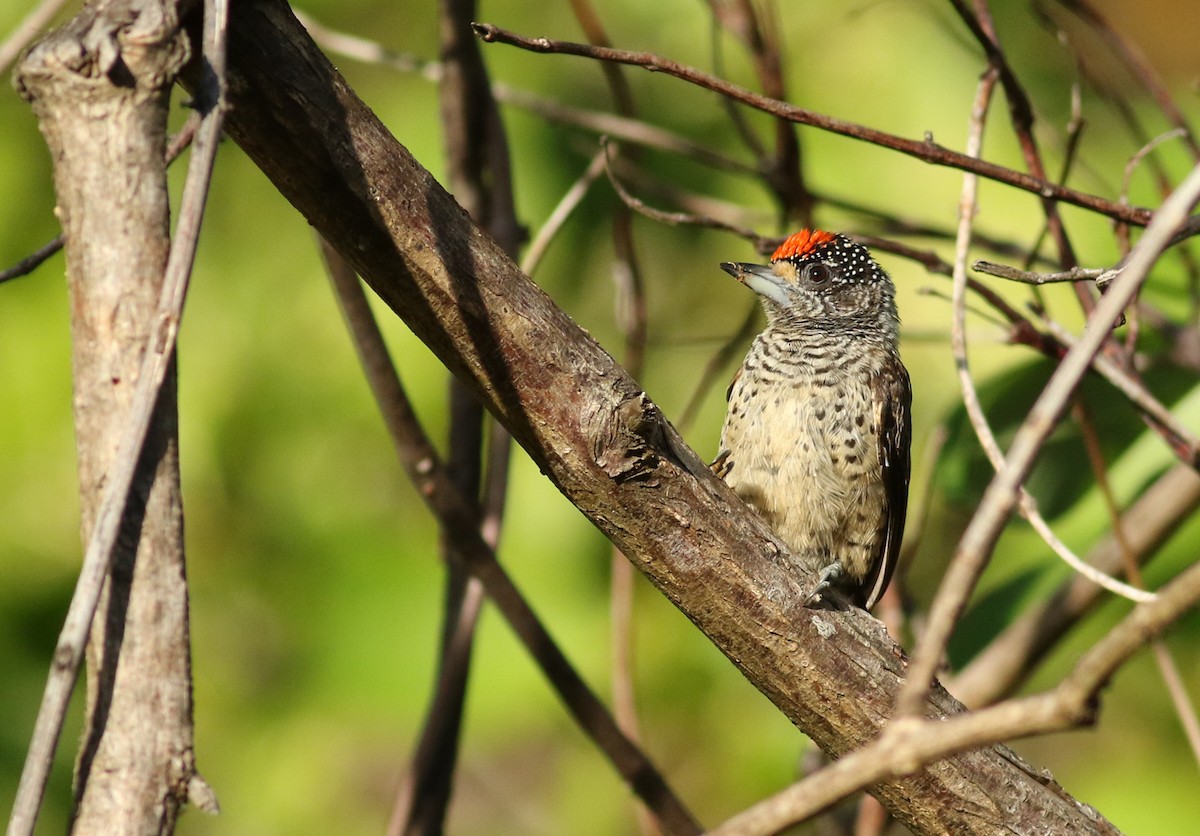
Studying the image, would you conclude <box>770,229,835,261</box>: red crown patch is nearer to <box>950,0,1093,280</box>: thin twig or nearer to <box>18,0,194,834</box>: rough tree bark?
<box>950,0,1093,280</box>: thin twig

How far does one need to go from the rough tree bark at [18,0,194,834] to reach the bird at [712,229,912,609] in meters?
2.25

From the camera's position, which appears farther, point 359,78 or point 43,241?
point 359,78

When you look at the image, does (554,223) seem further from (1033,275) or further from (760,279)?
(1033,275)

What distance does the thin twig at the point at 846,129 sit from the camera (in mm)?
2148

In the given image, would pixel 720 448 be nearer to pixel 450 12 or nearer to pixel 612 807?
pixel 612 807

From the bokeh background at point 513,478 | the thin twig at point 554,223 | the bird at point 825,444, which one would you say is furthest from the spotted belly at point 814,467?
the thin twig at point 554,223

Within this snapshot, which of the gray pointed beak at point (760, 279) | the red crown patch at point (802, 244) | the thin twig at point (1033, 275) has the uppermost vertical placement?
the red crown patch at point (802, 244)

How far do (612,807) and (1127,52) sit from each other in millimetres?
2622

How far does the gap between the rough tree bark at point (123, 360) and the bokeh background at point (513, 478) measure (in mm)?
2185

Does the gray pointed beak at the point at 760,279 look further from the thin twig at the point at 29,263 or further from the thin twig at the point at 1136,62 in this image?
the thin twig at the point at 29,263

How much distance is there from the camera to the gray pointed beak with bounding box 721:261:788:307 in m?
3.70

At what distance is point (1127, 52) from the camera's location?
355cm

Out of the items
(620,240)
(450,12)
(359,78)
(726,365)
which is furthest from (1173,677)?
(359,78)

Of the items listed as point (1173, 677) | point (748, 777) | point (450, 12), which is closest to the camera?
point (1173, 677)
